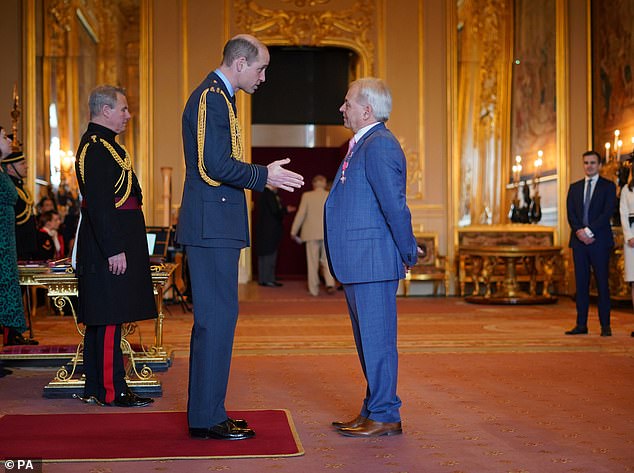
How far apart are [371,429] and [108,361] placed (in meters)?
1.44

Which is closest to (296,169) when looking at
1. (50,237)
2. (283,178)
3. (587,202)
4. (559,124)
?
(559,124)

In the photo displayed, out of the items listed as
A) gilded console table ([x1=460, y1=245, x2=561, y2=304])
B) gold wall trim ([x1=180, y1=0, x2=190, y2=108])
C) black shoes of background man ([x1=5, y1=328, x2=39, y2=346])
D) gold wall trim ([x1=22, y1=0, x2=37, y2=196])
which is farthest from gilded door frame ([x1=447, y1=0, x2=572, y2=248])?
black shoes of background man ([x1=5, y1=328, x2=39, y2=346])

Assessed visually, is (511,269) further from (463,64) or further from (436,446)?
(436,446)

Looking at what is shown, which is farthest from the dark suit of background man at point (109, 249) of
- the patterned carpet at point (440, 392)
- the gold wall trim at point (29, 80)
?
the gold wall trim at point (29, 80)

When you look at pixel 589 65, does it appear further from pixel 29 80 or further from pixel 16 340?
pixel 16 340

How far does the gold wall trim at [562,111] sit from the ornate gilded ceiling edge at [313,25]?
2.46m

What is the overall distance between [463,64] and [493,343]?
6.28 m

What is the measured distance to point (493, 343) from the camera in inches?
275

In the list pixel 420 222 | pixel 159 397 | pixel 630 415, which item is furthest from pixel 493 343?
pixel 420 222

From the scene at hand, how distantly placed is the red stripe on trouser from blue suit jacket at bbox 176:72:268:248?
1058mm

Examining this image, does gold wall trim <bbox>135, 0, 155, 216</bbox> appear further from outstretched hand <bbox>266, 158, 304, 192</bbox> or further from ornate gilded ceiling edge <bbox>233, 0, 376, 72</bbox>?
outstretched hand <bbox>266, 158, 304, 192</bbox>

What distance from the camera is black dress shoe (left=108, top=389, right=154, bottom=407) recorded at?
14.8 ft

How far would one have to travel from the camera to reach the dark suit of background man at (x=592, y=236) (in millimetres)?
7492

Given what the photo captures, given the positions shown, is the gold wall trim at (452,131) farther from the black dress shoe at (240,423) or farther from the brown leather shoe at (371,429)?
the black dress shoe at (240,423)
